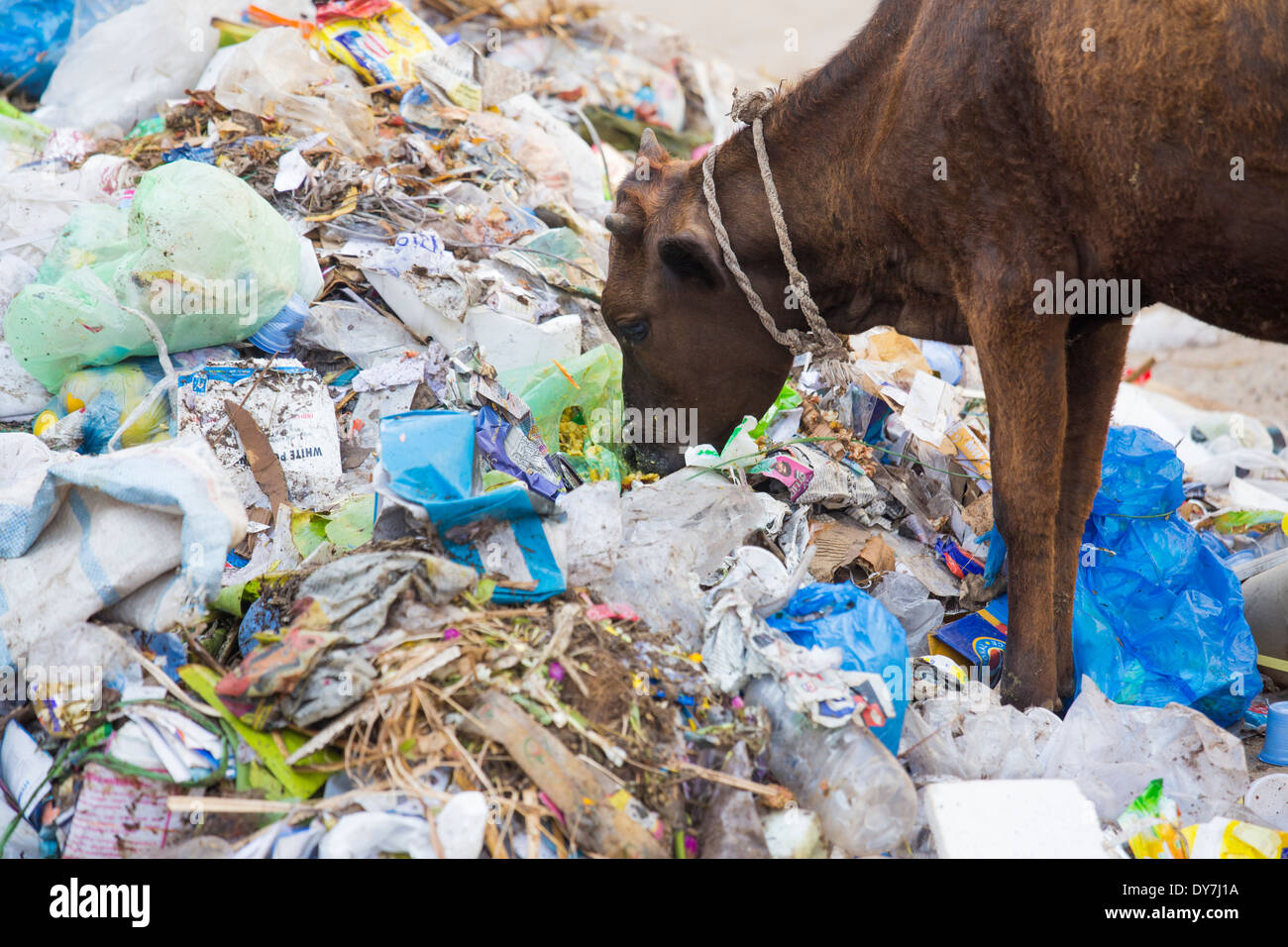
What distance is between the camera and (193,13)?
229 inches

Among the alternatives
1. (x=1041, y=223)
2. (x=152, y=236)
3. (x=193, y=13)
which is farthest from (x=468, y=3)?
(x=1041, y=223)

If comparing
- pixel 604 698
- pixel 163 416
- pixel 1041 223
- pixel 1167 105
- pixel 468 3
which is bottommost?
pixel 604 698

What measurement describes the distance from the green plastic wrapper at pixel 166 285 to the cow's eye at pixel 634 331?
4.32 ft

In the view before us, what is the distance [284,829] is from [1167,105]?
8.70ft

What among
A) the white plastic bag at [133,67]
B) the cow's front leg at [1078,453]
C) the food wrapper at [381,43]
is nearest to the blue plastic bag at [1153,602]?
the cow's front leg at [1078,453]

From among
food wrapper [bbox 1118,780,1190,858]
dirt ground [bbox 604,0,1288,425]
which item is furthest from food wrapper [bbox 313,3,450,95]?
food wrapper [bbox 1118,780,1190,858]

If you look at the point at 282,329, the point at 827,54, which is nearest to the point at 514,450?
the point at 282,329

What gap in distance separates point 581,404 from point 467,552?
1424 mm

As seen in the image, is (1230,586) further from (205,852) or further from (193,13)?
(193,13)

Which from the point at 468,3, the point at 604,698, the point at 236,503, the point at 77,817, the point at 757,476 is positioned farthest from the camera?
the point at 468,3

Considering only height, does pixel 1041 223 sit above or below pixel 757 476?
above

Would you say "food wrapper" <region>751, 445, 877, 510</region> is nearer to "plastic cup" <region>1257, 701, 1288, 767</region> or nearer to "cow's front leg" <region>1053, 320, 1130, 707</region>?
"cow's front leg" <region>1053, 320, 1130, 707</region>

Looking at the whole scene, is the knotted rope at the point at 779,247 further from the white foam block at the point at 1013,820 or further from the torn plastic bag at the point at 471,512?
the white foam block at the point at 1013,820

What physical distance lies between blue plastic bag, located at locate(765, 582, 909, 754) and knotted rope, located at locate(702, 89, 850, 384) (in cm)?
91
